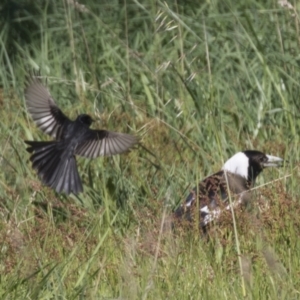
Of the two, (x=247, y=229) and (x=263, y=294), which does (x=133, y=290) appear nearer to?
(x=263, y=294)

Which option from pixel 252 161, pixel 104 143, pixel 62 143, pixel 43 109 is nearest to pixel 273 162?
pixel 252 161

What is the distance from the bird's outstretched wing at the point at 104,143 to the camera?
5023mm

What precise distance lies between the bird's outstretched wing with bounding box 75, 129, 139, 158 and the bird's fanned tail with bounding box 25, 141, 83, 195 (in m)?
0.10

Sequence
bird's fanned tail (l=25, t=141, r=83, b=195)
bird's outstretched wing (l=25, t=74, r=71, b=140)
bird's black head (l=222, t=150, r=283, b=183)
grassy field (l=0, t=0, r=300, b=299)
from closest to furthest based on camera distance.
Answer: grassy field (l=0, t=0, r=300, b=299), bird's fanned tail (l=25, t=141, r=83, b=195), bird's black head (l=222, t=150, r=283, b=183), bird's outstretched wing (l=25, t=74, r=71, b=140)

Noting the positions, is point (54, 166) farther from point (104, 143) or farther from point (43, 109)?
point (43, 109)

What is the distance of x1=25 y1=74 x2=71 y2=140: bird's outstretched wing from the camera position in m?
5.49

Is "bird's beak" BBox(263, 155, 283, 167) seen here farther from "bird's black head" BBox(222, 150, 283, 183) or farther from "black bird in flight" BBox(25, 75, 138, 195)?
"black bird in flight" BBox(25, 75, 138, 195)

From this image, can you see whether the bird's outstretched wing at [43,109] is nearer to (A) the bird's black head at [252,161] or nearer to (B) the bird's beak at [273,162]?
(A) the bird's black head at [252,161]

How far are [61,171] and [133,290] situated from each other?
206 centimetres

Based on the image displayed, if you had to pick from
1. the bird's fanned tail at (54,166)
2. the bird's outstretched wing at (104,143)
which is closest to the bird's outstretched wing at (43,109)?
the bird's fanned tail at (54,166)

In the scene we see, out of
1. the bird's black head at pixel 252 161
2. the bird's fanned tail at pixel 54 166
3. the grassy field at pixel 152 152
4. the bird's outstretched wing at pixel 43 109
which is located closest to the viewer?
the grassy field at pixel 152 152

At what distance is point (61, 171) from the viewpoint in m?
5.09

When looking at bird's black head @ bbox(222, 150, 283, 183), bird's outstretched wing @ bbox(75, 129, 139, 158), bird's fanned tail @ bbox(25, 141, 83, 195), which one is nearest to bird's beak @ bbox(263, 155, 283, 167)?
bird's black head @ bbox(222, 150, 283, 183)

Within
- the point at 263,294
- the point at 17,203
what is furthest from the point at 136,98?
the point at 263,294
